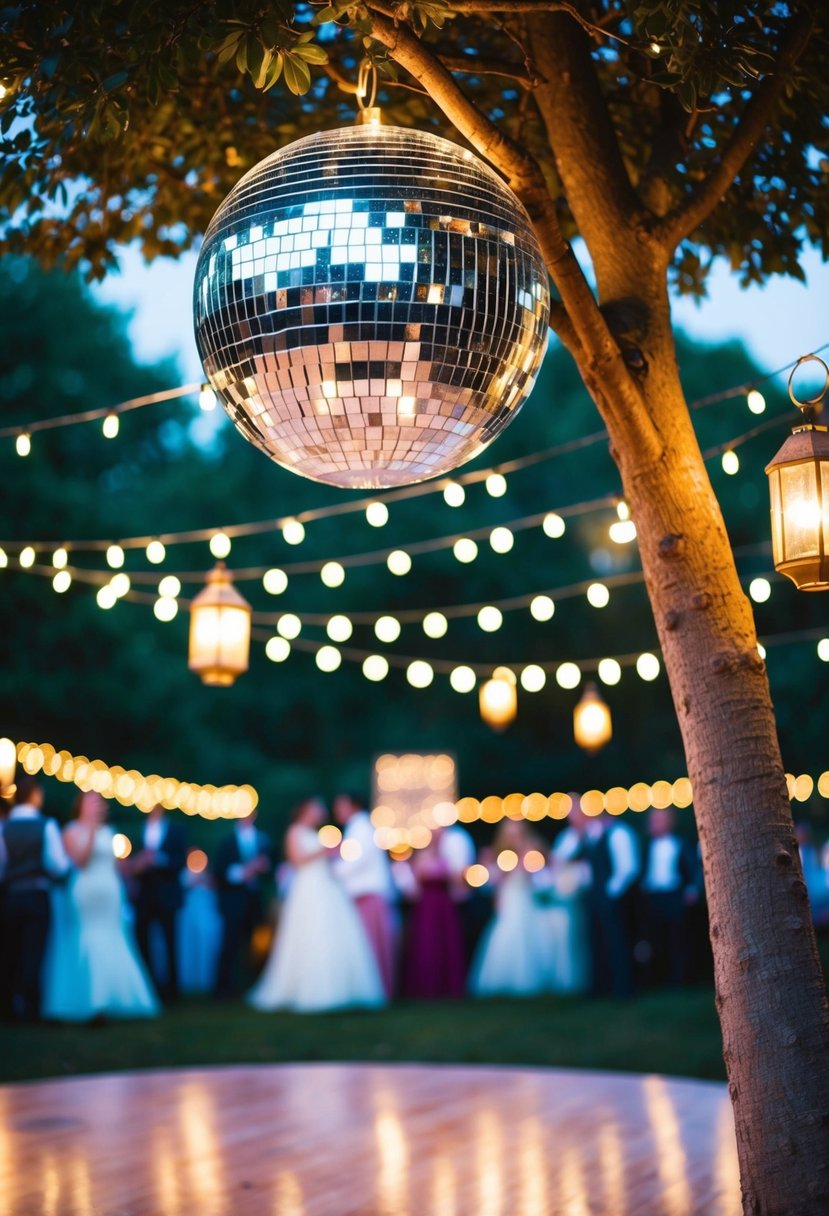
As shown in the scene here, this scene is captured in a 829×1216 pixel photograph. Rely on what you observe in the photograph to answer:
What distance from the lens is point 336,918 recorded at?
389 inches

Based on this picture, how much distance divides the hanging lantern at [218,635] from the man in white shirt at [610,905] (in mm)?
4728

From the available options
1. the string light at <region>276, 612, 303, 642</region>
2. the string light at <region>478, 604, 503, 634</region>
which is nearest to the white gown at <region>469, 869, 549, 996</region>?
the string light at <region>478, 604, 503, 634</region>

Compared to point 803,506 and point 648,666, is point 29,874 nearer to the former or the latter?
point 648,666

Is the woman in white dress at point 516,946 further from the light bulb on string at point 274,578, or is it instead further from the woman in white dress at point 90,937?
the light bulb on string at point 274,578

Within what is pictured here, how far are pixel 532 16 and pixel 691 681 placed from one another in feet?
6.63

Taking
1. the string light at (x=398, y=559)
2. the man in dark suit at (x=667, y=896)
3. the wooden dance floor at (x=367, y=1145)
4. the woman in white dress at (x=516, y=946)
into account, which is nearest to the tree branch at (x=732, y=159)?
the wooden dance floor at (x=367, y=1145)

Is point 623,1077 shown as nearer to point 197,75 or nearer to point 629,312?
point 629,312

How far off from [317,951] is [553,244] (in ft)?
25.5

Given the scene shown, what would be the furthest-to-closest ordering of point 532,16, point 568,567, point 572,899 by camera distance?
point 568,567
point 572,899
point 532,16

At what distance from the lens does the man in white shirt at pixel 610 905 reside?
10258 millimetres

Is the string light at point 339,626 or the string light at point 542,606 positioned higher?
the string light at point 542,606

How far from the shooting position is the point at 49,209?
534cm

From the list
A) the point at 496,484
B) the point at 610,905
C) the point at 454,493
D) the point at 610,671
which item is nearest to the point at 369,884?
the point at 610,905

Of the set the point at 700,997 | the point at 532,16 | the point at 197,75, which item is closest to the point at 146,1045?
the point at 700,997
